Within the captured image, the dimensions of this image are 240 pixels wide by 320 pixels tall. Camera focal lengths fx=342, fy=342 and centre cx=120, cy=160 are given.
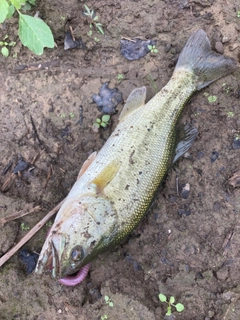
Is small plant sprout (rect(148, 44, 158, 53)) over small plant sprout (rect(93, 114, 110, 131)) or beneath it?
over

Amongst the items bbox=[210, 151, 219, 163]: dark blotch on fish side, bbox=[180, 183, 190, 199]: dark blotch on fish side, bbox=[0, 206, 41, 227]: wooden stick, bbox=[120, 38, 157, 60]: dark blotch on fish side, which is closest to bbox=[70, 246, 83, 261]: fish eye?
bbox=[0, 206, 41, 227]: wooden stick

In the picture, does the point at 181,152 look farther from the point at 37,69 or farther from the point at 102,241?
the point at 37,69

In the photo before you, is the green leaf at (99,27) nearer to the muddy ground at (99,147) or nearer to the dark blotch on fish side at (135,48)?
the muddy ground at (99,147)

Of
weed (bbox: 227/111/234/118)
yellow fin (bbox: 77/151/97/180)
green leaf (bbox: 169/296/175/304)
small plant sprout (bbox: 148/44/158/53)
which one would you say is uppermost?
small plant sprout (bbox: 148/44/158/53)

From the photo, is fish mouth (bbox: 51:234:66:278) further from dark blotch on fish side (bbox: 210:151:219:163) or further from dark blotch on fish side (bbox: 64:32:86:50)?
dark blotch on fish side (bbox: 64:32:86:50)

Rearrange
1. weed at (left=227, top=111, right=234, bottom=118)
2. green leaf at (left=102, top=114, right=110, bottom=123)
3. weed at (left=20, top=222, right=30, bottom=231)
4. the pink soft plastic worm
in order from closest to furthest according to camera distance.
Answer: the pink soft plastic worm < weed at (left=20, top=222, right=30, bottom=231) < weed at (left=227, top=111, right=234, bottom=118) < green leaf at (left=102, top=114, right=110, bottom=123)

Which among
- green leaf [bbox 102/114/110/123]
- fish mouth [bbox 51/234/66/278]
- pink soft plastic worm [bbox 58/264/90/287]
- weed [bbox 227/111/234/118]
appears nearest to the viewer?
fish mouth [bbox 51/234/66/278]

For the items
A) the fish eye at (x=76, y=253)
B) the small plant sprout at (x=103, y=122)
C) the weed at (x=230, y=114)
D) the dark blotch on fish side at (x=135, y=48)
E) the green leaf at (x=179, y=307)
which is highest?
the dark blotch on fish side at (x=135, y=48)

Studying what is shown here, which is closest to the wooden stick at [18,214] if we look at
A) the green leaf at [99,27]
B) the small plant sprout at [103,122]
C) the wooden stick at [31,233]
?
the wooden stick at [31,233]
